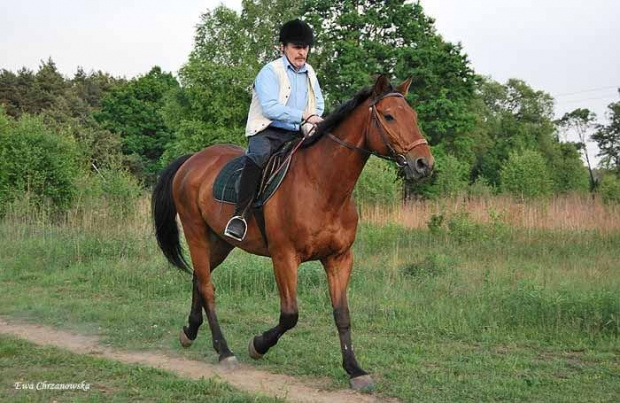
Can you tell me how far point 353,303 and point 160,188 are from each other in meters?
3.28

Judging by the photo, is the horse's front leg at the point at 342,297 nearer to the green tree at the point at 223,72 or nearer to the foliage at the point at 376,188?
the foliage at the point at 376,188

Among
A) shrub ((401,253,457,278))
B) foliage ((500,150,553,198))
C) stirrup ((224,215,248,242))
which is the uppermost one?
foliage ((500,150,553,198))

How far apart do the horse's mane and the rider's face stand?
79 cm

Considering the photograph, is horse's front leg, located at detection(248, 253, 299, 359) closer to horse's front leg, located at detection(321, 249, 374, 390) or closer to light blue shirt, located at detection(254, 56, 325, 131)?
horse's front leg, located at detection(321, 249, 374, 390)

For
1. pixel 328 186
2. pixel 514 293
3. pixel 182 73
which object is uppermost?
pixel 182 73

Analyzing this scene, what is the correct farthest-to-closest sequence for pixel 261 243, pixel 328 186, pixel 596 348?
pixel 596 348 < pixel 261 243 < pixel 328 186

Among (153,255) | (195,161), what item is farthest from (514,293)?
(153,255)

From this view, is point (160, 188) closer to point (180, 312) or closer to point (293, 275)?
point (180, 312)

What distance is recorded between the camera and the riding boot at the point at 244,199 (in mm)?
5762

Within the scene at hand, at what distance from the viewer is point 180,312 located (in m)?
8.38

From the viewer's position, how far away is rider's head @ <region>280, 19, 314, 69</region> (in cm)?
586

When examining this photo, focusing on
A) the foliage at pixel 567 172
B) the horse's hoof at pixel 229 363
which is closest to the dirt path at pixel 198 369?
the horse's hoof at pixel 229 363

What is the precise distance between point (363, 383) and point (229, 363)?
1.51m

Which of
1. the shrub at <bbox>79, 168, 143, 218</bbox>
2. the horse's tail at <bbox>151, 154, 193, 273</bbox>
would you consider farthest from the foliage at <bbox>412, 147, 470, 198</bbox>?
the horse's tail at <bbox>151, 154, 193, 273</bbox>
